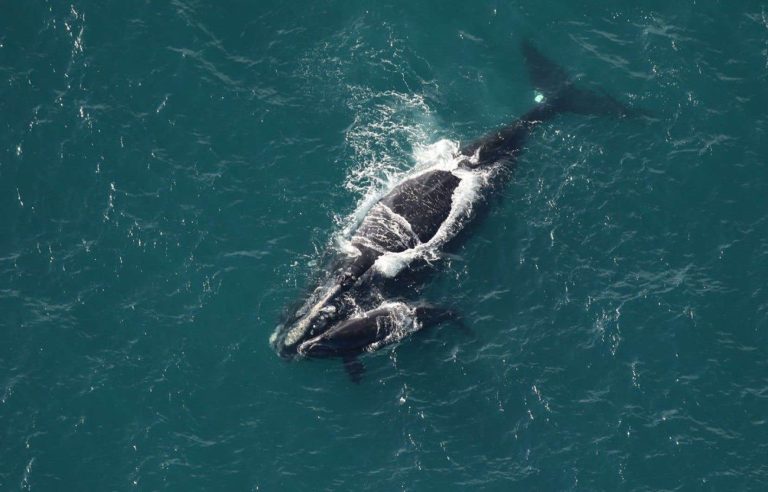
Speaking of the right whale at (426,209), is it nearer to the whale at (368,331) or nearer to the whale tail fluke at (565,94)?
the whale tail fluke at (565,94)

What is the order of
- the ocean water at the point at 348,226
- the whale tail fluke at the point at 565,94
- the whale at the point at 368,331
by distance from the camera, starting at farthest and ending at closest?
the whale tail fluke at the point at 565,94
the whale at the point at 368,331
the ocean water at the point at 348,226

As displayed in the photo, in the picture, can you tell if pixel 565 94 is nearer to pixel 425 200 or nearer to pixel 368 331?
pixel 425 200

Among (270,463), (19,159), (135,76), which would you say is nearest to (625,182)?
(270,463)

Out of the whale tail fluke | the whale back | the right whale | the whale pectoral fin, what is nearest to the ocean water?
the whale pectoral fin

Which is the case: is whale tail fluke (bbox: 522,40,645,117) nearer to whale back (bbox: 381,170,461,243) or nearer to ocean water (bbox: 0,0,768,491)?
ocean water (bbox: 0,0,768,491)

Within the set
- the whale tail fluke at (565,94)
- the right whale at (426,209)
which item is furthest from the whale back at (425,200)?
the whale tail fluke at (565,94)

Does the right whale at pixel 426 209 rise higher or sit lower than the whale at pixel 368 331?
higher

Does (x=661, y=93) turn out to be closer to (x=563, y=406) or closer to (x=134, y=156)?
(x=563, y=406)
